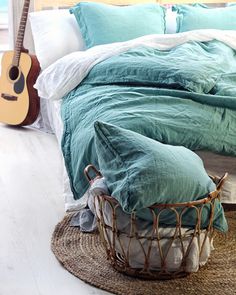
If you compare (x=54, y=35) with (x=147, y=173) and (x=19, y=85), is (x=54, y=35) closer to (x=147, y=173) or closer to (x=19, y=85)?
(x=19, y=85)

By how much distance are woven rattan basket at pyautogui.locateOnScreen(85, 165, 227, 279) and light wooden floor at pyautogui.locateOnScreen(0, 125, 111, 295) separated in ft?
0.56

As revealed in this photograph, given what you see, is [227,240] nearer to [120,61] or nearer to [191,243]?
[191,243]

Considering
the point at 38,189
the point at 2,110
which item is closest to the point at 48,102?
the point at 2,110

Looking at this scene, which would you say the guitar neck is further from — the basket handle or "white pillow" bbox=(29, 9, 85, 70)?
the basket handle

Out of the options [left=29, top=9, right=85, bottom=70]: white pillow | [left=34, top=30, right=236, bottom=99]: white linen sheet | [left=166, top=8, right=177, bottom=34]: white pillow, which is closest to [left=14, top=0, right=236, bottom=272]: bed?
[left=34, top=30, right=236, bottom=99]: white linen sheet

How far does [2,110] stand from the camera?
13.4ft

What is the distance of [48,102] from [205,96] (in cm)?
151

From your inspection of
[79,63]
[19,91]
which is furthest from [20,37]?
[79,63]

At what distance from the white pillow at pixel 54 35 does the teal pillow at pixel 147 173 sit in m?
1.78

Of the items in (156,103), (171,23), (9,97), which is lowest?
(9,97)

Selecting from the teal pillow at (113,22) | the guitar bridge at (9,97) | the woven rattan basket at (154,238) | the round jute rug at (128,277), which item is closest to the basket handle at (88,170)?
the woven rattan basket at (154,238)

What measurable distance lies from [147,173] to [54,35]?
6.81ft

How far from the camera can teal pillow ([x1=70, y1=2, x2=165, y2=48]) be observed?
12.6 ft

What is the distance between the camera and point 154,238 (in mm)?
2148
